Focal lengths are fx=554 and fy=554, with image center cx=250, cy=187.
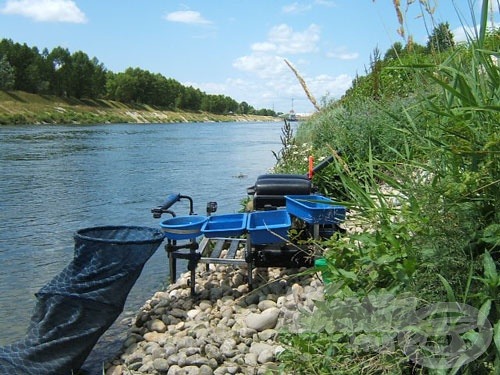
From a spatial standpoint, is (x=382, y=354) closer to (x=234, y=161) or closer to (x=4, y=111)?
(x=234, y=161)

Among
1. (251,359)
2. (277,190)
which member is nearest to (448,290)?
(251,359)

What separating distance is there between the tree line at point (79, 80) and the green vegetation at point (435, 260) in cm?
8491

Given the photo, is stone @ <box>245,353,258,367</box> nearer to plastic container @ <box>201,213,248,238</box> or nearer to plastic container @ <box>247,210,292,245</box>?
plastic container @ <box>247,210,292,245</box>

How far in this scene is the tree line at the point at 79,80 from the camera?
8462 cm

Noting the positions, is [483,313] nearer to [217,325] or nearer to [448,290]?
[448,290]

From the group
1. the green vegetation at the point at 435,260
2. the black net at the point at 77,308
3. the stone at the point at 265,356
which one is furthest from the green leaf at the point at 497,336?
the black net at the point at 77,308

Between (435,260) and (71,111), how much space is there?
263 feet

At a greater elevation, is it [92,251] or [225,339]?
[92,251]

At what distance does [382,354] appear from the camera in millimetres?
2299

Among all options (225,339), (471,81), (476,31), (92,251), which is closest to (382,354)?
(471,81)

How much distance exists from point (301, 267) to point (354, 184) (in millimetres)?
2511

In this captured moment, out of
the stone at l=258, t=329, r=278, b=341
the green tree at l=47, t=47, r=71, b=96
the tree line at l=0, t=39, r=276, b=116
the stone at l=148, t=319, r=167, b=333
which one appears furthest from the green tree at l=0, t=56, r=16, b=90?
the stone at l=258, t=329, r=278, b=341

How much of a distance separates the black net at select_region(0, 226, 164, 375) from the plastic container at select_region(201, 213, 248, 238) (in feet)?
2.86

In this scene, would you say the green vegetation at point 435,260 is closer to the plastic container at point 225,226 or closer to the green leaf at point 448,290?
the green leaf at point 448,290
